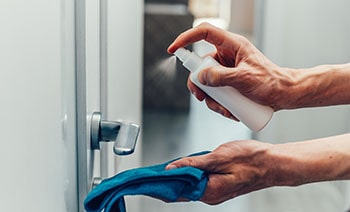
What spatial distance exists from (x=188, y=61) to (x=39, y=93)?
21 centimetres

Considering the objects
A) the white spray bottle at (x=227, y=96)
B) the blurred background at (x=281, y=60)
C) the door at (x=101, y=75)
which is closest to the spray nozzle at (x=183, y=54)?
the white spray bottle at (x=227, y=96)

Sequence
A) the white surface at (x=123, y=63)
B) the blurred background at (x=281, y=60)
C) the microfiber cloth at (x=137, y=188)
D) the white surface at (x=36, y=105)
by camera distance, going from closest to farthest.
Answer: the white surface at (x=36, y=105) → the microfiber cloth at (x=137, y=188) → the white surface at (x=123, y=63) → the blurred background at (x=281, y=60)

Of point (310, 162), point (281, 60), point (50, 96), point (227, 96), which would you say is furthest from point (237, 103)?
point (281, 60)

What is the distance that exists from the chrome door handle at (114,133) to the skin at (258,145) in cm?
8

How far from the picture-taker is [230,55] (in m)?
0.65

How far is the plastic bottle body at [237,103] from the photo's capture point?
584 mm

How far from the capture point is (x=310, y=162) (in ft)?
2.02

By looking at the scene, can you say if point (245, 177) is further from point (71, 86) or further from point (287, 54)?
point (287, 54)

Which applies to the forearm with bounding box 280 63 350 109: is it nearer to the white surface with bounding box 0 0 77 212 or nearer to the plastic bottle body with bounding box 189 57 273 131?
the plastic bottle body with bounding box 189 57 273 131

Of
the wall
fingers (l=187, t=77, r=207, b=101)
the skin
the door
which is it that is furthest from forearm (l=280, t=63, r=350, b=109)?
the wall

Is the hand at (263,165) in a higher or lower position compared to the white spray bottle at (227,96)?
lower

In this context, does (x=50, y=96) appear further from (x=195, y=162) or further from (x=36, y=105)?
(x=195, y=162)

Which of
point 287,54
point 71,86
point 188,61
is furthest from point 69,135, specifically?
point 287,54

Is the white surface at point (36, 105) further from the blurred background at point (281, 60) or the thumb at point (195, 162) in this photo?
the blurred background at point (281, 60)
